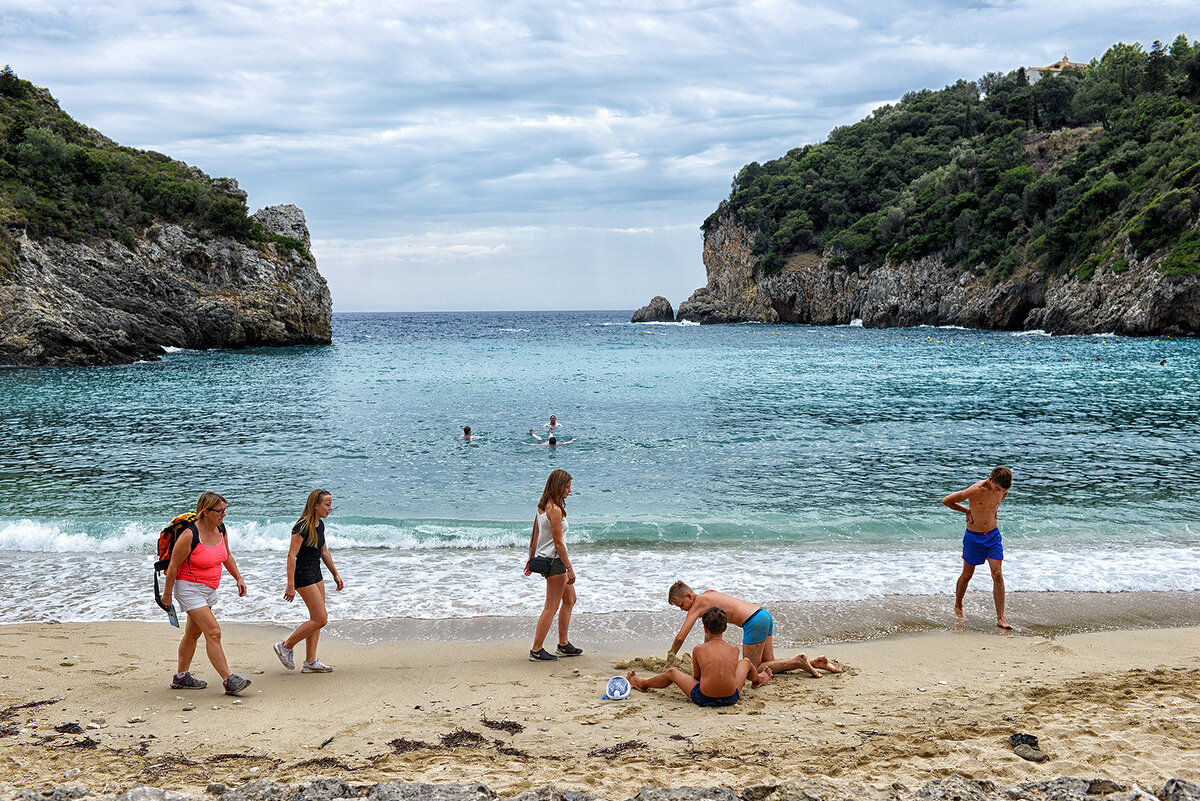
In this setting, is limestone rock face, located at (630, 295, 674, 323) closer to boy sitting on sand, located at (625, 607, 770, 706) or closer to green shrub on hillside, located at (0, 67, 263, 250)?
green shrub on hillside, located at (0, 67, 263, 250)

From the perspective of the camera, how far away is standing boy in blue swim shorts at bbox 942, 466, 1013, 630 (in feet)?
23.9

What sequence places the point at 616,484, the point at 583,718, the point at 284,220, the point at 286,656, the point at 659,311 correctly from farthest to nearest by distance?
the point at 659,311, the point at 284,220, the point at 616,484, the point at 286,656, the point at 583,718

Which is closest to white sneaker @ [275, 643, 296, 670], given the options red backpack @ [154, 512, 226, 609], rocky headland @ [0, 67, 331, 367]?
red backpack @ [154, 512, 226, 609]

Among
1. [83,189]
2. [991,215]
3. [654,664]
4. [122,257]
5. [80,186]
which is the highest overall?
[991,215]

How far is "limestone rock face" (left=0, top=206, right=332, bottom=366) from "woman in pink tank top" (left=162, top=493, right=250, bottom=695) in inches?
1584

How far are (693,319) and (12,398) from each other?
3942 inches

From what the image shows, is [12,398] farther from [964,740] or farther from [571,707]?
[964,740]

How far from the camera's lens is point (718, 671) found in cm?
539

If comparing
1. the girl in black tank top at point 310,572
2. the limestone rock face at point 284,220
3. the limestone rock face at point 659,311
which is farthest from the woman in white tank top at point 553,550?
the limestone rock face at point 659,311

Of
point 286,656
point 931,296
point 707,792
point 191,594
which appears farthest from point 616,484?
point 931,296

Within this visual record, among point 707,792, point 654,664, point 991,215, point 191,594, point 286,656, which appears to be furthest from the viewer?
point 991,215

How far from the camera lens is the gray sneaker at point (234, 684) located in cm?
568

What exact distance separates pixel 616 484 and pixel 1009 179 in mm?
73332

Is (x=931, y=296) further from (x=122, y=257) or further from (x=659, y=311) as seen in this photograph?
(x=122, y=257)
